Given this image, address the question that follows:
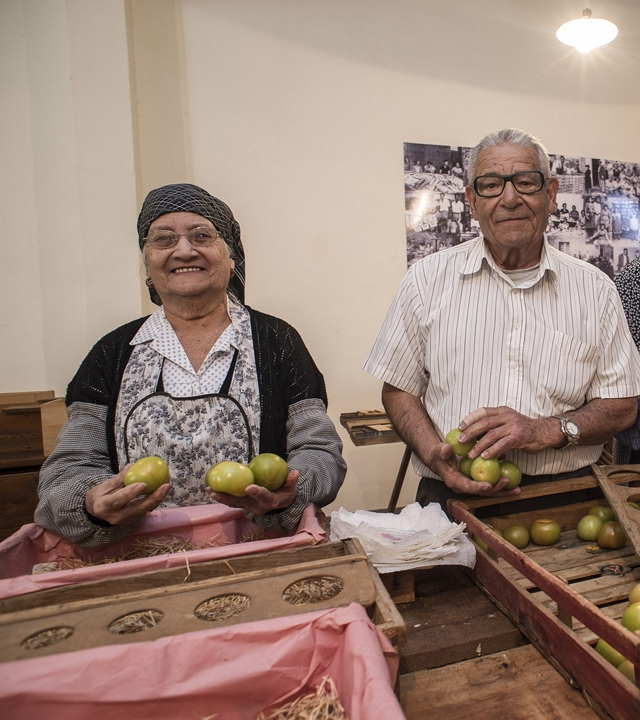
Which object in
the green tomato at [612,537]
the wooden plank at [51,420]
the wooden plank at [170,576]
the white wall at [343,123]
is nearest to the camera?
the wooden plank at [170,576]

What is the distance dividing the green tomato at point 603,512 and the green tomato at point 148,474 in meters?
1.42

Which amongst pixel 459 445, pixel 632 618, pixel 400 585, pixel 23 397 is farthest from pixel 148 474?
pixel 23 397

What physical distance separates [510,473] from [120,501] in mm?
1214

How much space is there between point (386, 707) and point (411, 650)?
1.42 ft

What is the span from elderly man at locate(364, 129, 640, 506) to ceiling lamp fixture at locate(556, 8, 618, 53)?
301 cm

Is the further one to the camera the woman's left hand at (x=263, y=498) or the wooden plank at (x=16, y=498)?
the wooden plank at (x=16, y=498)

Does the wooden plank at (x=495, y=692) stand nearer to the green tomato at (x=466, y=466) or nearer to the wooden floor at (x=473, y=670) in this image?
the wooden floor at (x=473, y=670)

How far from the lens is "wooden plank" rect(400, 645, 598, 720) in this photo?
37.3 inches

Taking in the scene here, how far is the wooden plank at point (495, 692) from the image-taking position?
Answer: 0.95 m

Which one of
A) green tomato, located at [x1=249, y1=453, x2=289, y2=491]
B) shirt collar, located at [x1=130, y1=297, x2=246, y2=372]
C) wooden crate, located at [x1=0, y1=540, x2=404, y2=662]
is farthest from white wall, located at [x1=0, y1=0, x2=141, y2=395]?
wooden crate, located at [x1=0, y1=540, x2=404, y2=662]

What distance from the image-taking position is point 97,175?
126 inches

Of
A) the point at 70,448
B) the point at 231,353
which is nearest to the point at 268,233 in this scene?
the point at 231,353

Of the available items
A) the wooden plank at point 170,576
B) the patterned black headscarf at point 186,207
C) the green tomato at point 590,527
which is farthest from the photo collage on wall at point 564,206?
the wooden plank at point 170,576

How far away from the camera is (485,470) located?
158cm
